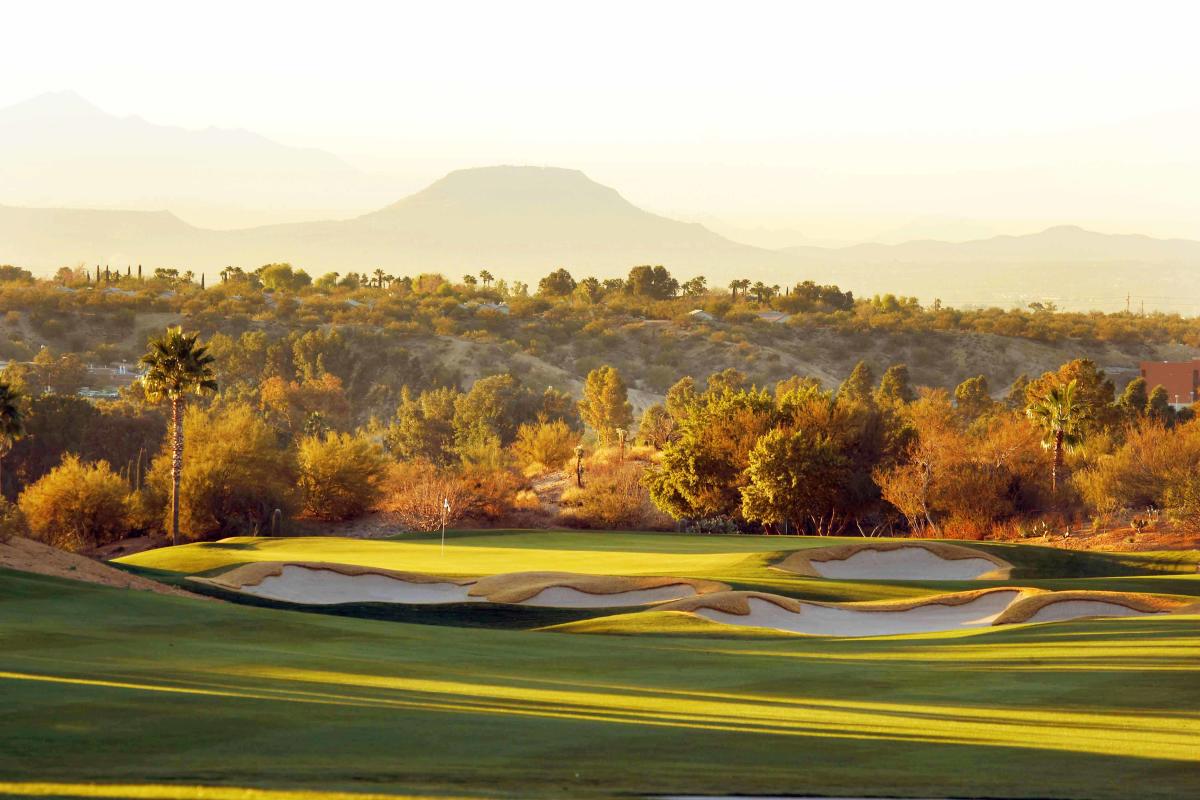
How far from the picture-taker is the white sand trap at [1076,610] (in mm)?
29266

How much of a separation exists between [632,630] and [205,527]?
33918 mm

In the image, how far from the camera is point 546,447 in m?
71.4

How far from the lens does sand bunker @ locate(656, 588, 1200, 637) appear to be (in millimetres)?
29250

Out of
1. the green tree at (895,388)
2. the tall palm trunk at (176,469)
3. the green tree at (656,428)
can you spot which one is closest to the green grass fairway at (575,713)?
the tall palm trunk at (176,469)

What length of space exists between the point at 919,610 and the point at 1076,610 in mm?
3201

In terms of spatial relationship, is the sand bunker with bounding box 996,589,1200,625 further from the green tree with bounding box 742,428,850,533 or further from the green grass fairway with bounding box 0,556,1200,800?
the green tree with bounding box 742,428,850,533

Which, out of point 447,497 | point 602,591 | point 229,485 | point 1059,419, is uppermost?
point 1059,419

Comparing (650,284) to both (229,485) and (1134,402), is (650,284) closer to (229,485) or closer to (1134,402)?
(1134,402)

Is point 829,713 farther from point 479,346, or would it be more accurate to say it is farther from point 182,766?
point 479,346

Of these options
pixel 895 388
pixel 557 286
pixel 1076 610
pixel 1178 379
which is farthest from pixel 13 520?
pixel 557 286

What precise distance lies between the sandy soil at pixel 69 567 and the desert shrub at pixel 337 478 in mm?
24962

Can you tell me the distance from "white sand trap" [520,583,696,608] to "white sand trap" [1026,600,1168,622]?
7354 mm

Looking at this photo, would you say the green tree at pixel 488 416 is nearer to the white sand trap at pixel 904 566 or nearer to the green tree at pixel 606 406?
the green tree at pixel 606 406

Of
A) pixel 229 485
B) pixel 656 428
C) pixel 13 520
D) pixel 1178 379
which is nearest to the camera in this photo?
pixel 13 520
